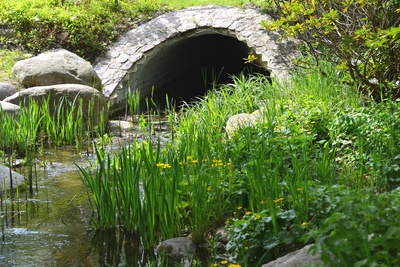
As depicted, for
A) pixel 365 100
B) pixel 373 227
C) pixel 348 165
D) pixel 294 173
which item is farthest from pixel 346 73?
pixel 373 227

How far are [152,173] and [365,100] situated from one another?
11.8 ft

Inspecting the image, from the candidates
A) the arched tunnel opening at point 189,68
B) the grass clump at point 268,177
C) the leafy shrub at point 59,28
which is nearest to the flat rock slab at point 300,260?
the grass clump at point 268,177

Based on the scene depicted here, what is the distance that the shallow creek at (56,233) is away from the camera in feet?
16.9

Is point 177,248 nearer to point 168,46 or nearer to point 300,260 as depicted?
point 300,260

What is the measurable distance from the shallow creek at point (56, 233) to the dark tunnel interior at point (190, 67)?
5697mm

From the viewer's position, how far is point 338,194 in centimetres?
409

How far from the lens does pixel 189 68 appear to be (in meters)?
17.5

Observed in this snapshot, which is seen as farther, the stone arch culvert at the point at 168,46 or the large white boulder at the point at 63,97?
the stone arch culvert at the point at 168,46

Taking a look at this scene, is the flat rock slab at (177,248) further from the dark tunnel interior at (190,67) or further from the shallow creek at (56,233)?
the dark tunnel interior at (190,67)

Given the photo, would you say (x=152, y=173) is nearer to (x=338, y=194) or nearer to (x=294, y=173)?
(x=294, y=173)

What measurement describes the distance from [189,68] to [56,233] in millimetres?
12091

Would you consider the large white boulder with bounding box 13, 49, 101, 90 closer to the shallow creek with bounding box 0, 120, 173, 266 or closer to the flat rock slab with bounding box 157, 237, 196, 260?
the shallow creek with bounding box 0, 120, 173, 266

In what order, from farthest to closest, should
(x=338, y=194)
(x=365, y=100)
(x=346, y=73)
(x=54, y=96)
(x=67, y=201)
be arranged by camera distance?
(x=54, y=96) < (x=346, y=73) < (x=365, y=100) < (x=67, y=201) < (x=338, y=194)

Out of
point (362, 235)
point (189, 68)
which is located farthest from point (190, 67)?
point (362, 235)
